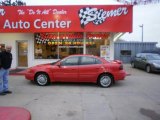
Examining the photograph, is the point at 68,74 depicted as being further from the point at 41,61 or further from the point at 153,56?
the point at 153,56

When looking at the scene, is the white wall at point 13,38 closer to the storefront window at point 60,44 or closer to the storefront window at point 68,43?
the storefront window at point 60,44

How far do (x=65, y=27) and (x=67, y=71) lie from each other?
5639 mm

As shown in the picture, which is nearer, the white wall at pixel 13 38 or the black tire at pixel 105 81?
the black tire at pixel 105 81

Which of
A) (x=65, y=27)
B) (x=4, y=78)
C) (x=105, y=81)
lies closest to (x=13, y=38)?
(x=65, y=27)

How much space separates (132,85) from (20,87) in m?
5.40

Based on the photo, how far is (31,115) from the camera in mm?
7309

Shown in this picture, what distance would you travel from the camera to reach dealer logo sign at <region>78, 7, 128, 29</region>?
16.6 m

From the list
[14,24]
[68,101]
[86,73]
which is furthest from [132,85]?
[14,24]

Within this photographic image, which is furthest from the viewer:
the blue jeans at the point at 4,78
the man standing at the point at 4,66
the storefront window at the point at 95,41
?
the storefront window at the point at 95,41

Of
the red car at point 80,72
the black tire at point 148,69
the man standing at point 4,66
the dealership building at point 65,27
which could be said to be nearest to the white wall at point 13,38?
the dealership building at point 65,27

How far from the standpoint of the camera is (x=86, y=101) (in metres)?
9.00

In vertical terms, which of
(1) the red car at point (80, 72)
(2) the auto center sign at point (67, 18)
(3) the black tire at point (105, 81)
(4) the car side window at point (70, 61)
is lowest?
(3) the black tire at point (105, 81)

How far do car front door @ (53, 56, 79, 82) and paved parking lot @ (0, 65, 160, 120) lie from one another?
0.39 metres

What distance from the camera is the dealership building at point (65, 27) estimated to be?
16.7 metres
